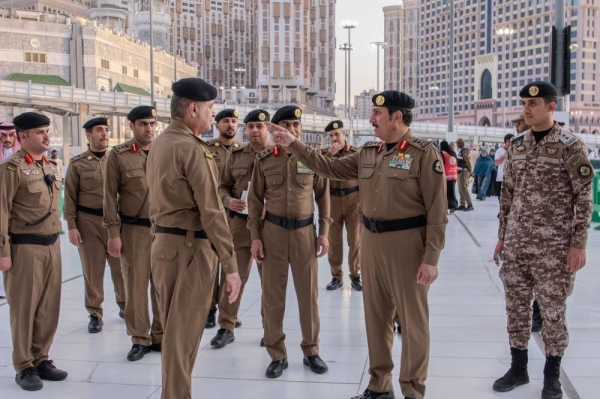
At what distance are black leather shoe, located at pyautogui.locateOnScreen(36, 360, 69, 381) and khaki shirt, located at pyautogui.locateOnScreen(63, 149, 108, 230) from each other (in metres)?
1.55

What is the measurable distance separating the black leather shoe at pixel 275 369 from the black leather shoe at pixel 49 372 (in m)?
1.43

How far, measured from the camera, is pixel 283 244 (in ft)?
15.2

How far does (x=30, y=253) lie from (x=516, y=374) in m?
3.40

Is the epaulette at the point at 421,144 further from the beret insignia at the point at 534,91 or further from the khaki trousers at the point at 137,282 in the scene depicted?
the khaki trousers at the point at 137,282

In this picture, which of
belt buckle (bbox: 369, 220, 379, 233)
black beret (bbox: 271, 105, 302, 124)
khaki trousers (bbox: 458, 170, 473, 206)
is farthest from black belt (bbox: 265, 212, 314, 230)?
khaki trousers (bbox: 458, 170, 473, 206)

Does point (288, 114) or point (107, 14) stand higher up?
point (107, 14)

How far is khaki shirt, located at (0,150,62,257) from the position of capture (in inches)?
169

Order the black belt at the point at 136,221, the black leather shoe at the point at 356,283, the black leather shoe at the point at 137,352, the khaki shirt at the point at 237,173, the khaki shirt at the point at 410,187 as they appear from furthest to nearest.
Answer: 1. the black leather shoe at the point at 356,283
2. the khaki shirt at the point at 237,173
3. the black belt at the point at 136,221
4. the black leather shoe at the point at 137,352
5. the khaki shirt at the point at 410,187

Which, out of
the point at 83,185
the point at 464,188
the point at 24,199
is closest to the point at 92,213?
the point at 83,185

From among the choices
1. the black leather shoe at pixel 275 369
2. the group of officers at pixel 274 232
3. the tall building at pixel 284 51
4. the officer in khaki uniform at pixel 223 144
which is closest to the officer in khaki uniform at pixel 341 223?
the officer in khaki uniform at pixel 223 144

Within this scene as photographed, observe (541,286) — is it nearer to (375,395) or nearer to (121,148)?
(375,395)

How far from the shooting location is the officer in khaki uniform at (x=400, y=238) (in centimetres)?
374

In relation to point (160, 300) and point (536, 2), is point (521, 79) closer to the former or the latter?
point (536, 2)

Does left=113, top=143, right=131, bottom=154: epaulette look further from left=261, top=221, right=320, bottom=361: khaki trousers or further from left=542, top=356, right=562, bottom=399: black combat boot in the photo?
left=542, top=356, right=562, bottom=399: black combat boot
